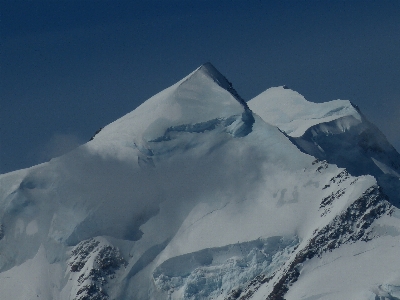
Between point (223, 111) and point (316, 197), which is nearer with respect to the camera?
point (316, 197)

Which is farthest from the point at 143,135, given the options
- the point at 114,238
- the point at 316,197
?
the point at 316,197

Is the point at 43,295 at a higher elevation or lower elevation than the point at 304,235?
higher

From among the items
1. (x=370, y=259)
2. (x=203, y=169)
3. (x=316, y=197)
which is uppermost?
(x=203, y=169)

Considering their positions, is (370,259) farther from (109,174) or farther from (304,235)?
(109,174)

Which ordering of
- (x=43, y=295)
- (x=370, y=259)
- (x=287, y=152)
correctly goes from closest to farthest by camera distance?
(x=370, y=259), (x=43, y=295), (x=287, y=152)

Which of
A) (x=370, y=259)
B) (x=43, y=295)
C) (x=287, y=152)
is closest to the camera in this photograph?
(x=370, y=259)

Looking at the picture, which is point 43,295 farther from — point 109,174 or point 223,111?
point 223,111
